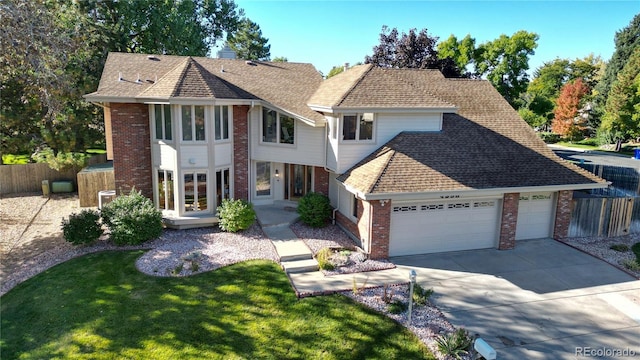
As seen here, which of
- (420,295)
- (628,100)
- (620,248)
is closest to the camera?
(420,295)

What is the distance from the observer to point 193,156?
15938 millimetres

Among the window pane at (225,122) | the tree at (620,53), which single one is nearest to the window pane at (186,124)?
the window pane at (225,122)

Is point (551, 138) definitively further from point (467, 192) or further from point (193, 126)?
point (193, 126)

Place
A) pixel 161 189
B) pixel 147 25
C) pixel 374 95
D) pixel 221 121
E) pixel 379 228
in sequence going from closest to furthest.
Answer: pixel 379 228 → pixel 374 95 → pixel 221 121 → pixel 161 189 → pixel 147 25

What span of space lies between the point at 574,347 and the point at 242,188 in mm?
13246

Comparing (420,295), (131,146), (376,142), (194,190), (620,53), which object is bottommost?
(420,295)

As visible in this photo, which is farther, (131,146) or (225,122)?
(225,122)

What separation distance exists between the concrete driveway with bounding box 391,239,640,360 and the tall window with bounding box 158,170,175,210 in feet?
30.6

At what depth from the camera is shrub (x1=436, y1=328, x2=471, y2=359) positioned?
8.69 meters

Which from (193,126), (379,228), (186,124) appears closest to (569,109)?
(379,228)

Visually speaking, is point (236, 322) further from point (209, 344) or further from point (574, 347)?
point (574, 347)

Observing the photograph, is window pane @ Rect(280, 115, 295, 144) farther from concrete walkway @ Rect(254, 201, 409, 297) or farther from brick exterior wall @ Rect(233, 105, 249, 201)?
concrete walkway @ Rect(254, 201, 409, 297)

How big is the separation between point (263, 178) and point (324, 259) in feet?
23.1

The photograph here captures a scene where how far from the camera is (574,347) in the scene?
9.13 meters
